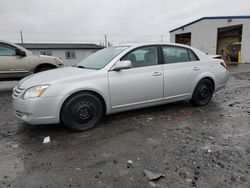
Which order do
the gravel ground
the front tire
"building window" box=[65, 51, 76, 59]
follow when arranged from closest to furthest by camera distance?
the gravel ground, the front tire, "building window" box=[65, 51, 76, 59]

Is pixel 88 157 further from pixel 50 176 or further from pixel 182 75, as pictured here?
pixel 182 75

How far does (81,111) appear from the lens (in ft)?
11.0

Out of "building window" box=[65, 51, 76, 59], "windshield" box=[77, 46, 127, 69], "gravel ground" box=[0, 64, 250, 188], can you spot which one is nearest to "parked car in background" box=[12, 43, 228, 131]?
"windshield" box=[77, 46, 127, 69]

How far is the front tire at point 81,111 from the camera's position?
10.6ft

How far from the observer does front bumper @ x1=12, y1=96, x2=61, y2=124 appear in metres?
3.03

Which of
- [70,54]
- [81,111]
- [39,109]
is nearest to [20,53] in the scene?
[39,109]

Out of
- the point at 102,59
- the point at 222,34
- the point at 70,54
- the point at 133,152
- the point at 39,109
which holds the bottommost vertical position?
the point at 133,152

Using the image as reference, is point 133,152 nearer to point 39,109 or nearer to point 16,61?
point 39,109

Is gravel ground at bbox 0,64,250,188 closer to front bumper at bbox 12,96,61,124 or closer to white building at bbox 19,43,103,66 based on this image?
front bumper at bbox 12,96,61,124

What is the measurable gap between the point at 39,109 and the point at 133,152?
63.6 inches

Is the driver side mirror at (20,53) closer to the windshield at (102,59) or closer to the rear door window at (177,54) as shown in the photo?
the windshield at (102,59)

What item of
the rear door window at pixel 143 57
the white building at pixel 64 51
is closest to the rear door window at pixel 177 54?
the rear door window at pixel 143 57

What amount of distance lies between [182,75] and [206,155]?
6.83 feet

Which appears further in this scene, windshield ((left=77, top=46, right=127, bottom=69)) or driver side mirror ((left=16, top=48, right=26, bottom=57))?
driver side mirror ((left=16, top=48, right=26, bottom=57))
